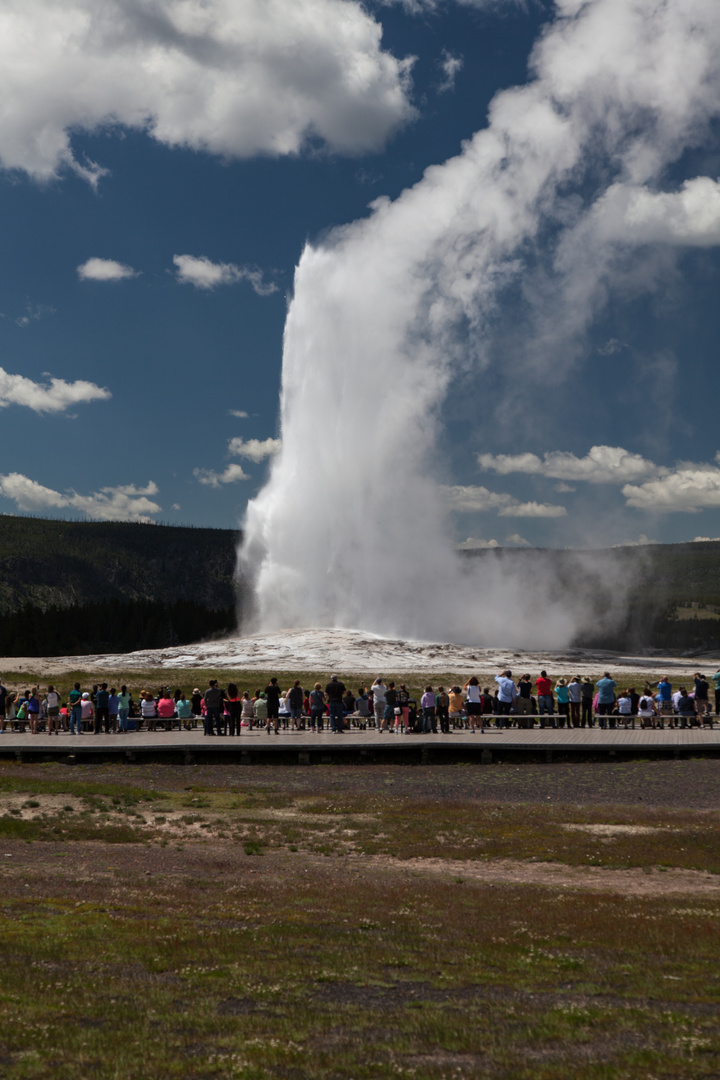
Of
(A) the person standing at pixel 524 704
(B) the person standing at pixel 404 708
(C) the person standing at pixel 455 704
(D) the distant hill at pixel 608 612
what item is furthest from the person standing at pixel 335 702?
(D) the distant hill at pixel 608 612

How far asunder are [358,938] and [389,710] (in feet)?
61.7

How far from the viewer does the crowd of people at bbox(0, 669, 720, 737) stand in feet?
86.8

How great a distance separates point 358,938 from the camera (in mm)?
8219

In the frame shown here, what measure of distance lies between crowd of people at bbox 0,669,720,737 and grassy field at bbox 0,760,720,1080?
29.3 ft

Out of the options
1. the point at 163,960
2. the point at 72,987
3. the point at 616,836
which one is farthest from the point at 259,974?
the point at 616,836

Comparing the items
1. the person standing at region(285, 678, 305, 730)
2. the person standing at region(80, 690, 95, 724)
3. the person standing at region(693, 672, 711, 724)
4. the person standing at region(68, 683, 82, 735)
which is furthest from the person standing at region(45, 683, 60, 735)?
the person standing at region(693, 672, 711, 724)

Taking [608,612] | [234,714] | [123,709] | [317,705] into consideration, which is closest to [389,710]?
[317,705]

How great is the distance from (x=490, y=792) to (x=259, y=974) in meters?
12.5

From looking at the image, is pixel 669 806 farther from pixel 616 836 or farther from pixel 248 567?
pixel 248 567

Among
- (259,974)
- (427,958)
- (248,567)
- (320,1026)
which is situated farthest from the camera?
(248,567)

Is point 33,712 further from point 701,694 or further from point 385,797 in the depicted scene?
point 701,694

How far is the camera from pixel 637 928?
8586mm

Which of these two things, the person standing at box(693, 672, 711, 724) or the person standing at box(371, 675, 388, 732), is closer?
the person standing at box(371, 675, 388, 732)

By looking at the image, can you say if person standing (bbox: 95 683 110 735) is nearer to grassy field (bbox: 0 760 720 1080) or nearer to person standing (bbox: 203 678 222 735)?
person standing (bbox: 203 678 222 735)
